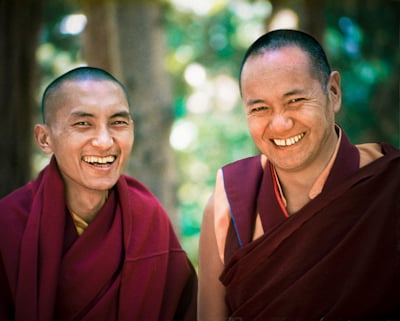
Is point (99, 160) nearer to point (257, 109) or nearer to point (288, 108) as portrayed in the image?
point (257, 109)

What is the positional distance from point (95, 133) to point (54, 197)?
0.44 metres

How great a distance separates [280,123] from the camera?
2.89 metres

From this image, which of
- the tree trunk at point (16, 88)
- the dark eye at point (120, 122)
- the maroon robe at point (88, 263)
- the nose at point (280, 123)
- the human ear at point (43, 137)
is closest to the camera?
the nose at point (280, 123)

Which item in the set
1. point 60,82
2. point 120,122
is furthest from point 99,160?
point 60,82

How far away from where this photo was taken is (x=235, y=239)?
3.07 m

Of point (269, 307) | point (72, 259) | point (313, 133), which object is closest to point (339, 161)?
point (313, 133)

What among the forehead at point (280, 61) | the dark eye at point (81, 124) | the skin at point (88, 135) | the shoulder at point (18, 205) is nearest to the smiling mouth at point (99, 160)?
the skin at point (88, 135)

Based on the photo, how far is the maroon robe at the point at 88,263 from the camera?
3033 millimetres

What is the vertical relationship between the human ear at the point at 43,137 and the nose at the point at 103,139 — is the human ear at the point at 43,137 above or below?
above

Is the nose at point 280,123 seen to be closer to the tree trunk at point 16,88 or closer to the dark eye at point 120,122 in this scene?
the dark eye at point 120,122

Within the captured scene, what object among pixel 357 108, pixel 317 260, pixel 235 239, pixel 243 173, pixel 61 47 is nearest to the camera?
pixel 317 260

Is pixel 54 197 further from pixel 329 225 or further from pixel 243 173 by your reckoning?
pixel 329 225

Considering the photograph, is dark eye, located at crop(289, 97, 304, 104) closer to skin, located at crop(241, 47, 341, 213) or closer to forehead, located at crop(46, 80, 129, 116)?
skin, located at crop(241, 47, 341, 213)

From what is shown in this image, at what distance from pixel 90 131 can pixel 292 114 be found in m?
1.15
